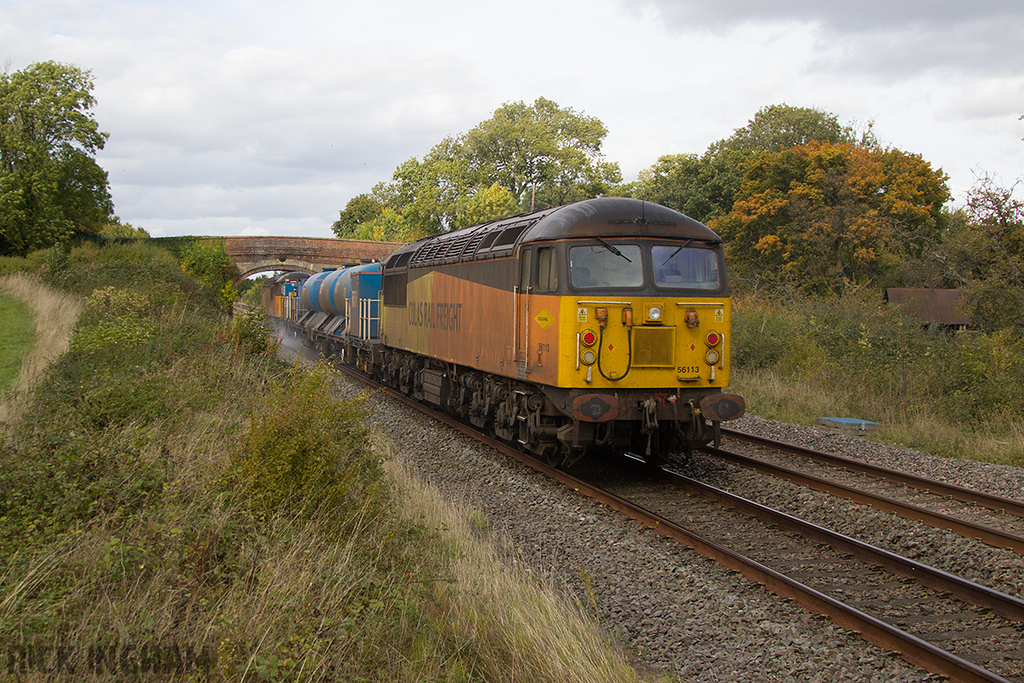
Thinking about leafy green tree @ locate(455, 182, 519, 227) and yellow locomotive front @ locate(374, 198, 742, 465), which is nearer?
yellow locomotive front @ locate(374, 198, 742, 465)

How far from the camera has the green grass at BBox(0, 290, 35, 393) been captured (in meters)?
11.4

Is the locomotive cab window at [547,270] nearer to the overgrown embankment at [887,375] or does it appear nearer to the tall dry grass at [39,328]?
the tall dry grass at [39,328]

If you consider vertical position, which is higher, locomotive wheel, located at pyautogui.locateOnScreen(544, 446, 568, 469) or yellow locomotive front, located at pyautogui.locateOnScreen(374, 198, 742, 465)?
yellow locomotive front, located at pyautogui.locateOnScreen(374, 198, 742, 465)

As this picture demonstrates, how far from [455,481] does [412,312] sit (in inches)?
238

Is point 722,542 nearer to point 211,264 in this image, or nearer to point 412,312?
point 412,312

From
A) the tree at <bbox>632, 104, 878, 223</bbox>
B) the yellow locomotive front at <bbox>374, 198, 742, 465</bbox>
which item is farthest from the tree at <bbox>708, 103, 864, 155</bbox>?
the yellow locomotive front at <bbox>374, 198, 742, 465</bbox>

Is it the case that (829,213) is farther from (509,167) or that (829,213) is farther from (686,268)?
(509,167)

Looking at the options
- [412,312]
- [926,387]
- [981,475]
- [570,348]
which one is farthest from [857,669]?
[412,312]

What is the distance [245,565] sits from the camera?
16.5ft

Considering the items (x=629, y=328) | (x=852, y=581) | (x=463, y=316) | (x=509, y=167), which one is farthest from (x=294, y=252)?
(x=852, y=581)

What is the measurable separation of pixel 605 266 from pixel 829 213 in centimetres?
2465

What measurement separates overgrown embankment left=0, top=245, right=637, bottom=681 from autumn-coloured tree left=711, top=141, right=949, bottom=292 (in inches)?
1059

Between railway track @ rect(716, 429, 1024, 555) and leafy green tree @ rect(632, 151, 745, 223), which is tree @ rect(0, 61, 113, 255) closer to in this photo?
leafy green tree @ rect(632, 151, 745, 223)

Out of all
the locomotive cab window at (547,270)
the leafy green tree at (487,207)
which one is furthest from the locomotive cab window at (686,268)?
the leafy green tree at (487,207)
